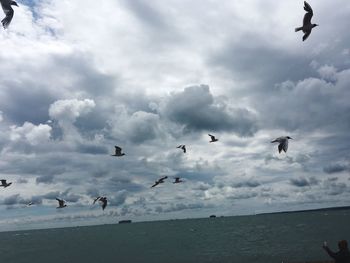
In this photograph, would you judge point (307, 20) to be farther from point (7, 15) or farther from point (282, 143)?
point (7, 15)

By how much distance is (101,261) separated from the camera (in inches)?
3374

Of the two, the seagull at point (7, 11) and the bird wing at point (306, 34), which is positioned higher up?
the bird wing at point (306, 34)

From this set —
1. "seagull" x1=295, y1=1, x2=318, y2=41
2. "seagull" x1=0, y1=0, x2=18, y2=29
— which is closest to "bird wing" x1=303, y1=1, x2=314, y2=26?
"seagull" x1=295, y1=1, x2=318, y2=41

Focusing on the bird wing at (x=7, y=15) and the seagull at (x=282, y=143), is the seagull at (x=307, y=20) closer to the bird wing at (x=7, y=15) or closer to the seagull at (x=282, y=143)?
the seagull at (x=282, y=143)

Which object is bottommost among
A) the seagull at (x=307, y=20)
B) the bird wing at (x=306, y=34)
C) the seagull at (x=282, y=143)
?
the seagull at (x=282, y=143)

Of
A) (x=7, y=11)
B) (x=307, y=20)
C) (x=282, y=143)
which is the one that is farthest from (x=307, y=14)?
(x=7, y=11)

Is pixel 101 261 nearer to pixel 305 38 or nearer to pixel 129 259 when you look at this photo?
A: pixel 129 259

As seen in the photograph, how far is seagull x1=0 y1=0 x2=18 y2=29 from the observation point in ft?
27.1

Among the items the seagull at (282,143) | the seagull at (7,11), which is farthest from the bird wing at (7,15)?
the seagull at (282,143)

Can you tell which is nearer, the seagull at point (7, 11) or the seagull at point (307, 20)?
the seagull at point (7, 11)

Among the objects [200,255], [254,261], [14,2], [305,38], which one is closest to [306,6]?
[305,38]

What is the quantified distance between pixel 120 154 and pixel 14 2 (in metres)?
25.5

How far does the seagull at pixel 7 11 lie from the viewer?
27.1ft

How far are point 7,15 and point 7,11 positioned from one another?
6.0 inches
